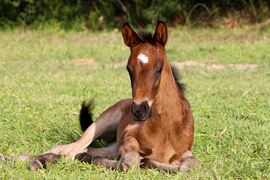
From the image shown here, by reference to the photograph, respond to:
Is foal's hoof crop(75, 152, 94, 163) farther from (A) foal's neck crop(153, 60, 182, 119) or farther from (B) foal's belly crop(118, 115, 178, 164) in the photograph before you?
(A) foal's neck crop(153, 60, 182, 119)

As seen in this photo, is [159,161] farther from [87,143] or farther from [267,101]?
[267,101]

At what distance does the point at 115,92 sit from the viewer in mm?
9758

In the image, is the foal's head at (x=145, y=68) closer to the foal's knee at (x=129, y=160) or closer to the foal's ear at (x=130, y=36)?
the foal's ear at (x=130, y=36)

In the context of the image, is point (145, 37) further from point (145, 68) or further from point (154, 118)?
point (154, 118)

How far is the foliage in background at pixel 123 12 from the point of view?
61.8ft

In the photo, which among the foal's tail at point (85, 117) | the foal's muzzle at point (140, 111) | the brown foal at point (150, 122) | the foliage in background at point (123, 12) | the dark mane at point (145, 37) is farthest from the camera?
the foliage in background at point (123, 12)

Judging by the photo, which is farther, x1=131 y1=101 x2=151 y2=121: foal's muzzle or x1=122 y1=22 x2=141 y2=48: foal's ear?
x1=122 y1=22 x2=141 y2=48: foal's ear

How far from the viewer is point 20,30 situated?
59.9 feet

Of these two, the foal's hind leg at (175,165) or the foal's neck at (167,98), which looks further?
the foal's neck at (167,98)

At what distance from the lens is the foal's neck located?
5.66m

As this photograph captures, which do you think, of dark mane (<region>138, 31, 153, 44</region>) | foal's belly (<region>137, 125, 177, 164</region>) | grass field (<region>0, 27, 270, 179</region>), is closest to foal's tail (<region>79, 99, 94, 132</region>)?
grass field (<region>0, 27, 270, 179</region>)

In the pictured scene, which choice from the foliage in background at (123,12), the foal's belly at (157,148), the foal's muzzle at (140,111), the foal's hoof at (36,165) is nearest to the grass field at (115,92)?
the foal's hoof at (36,165)

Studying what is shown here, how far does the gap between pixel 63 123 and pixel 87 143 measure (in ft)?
3.69

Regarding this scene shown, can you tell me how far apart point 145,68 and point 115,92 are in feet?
14.5
